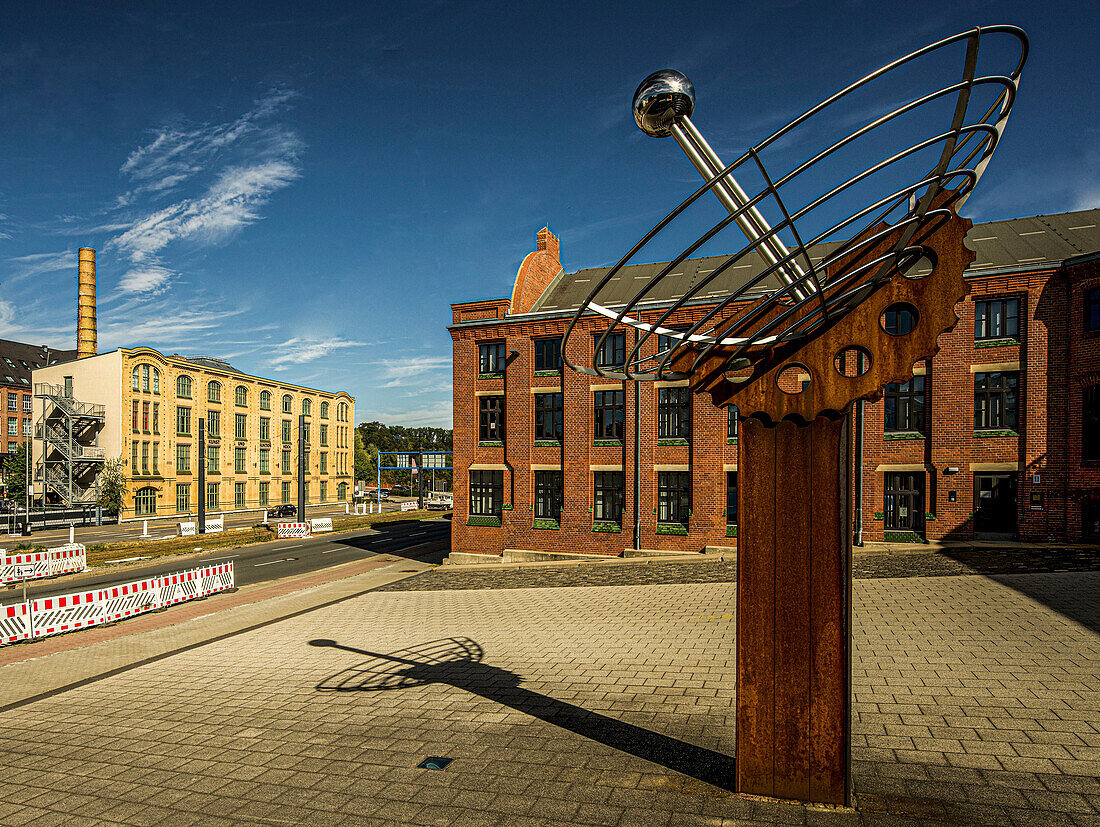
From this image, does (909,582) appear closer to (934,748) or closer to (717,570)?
(717,570)

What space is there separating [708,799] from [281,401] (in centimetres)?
8054

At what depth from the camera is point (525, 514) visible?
28.3 meters

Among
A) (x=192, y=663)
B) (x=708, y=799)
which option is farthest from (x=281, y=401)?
(x=708, y=799)

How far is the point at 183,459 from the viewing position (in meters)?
65.4

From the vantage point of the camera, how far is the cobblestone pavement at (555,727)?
6.13 metres

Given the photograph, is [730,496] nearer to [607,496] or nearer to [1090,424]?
Result: [607,496]

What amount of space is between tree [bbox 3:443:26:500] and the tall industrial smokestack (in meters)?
12.4

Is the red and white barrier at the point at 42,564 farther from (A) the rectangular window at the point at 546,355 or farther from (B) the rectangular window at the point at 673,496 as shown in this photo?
(B) the rectangular window at the point at 673,496

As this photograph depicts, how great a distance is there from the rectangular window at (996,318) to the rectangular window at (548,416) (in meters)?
16.9

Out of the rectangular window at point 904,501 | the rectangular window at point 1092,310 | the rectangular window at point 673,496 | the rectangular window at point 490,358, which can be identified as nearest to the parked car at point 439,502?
the rectangular window at point 490,358

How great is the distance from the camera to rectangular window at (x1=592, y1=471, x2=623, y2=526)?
27047 millimetres

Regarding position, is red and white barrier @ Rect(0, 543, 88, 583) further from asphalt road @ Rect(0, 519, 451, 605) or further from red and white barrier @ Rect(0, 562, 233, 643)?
red and white barrier @ Rect(0, 562, 233, 643)

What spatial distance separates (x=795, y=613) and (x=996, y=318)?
23241 mm

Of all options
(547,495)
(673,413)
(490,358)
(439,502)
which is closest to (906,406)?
(673,413)
